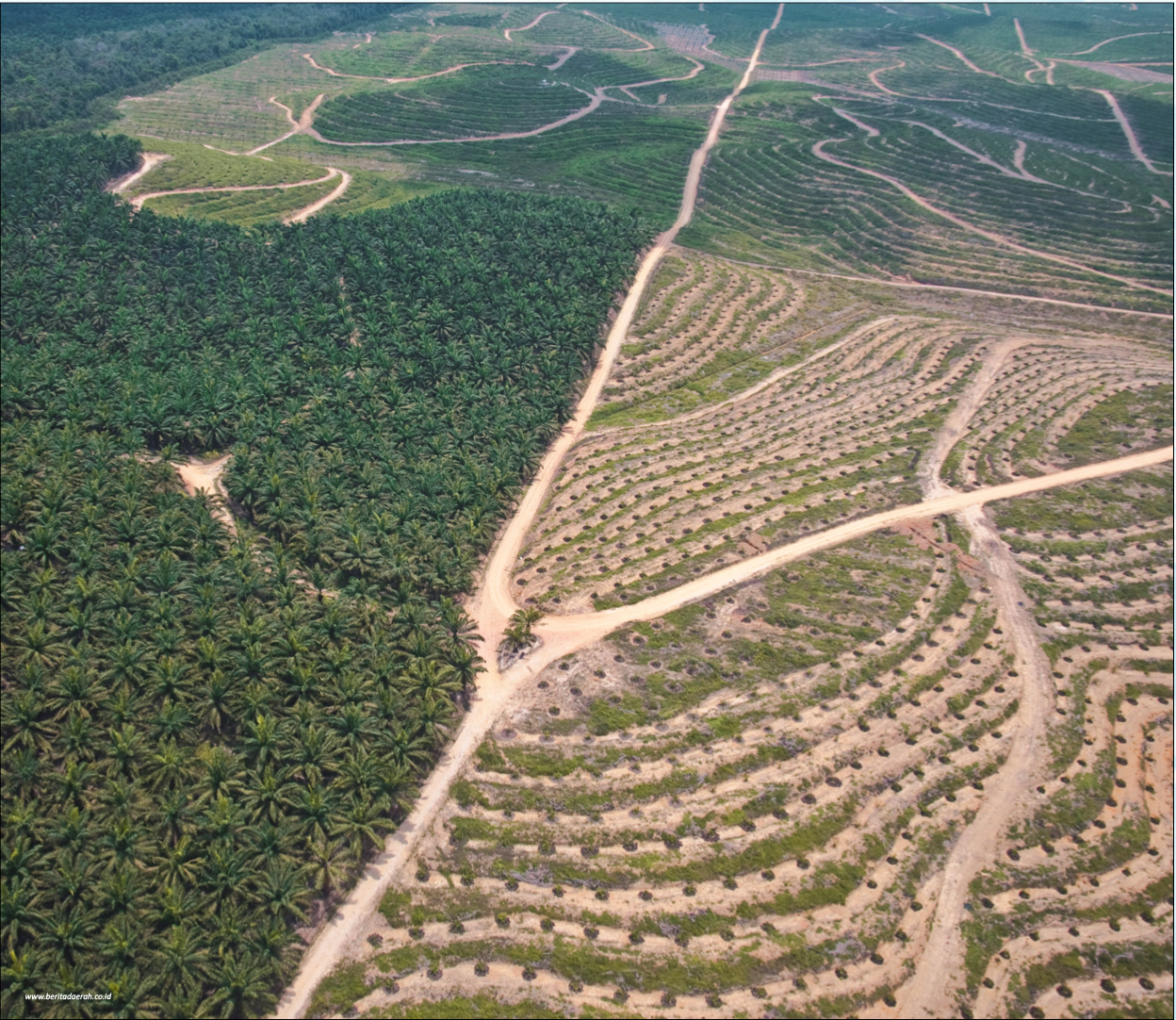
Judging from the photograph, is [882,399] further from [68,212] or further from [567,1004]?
[68,212]

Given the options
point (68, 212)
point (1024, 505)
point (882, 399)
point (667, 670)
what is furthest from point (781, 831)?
point (68, 212)

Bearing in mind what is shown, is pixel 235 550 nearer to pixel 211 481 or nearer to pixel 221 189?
pixel 211 481

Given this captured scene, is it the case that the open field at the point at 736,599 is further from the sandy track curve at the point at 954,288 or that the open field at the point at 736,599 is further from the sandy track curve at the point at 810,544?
the sandy track curve at the point at 954,288

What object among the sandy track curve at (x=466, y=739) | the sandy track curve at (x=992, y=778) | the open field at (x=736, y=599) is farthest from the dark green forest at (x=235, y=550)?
the sandy track curve at (x=992, y=778)

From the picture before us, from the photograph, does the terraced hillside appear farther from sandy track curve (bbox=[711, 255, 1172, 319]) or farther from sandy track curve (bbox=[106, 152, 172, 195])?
sandy track curve (bbox=[106, 152, 172, 195])

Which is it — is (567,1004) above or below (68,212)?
below

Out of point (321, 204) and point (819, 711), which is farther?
point (321, 204)

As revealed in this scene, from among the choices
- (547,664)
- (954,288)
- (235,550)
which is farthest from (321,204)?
(547,664)
